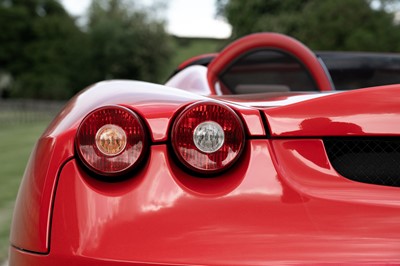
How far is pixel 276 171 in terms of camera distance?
4.47ft

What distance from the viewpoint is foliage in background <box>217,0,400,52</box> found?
3394 cm

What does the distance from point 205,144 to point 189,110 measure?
9 centimetres

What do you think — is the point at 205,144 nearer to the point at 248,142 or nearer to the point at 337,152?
the point at 248,142

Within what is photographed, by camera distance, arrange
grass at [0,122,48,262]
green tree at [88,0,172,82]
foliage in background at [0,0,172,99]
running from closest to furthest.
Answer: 1. grass at [0,122,48,262]
2. foliage in background at [0,0,172,99]
3. green tree at [88,0,172,82]

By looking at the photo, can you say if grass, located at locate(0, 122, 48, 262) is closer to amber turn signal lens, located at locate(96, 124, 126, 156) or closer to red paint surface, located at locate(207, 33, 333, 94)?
red paint surface, located at locate(207, 33, 333, 94)

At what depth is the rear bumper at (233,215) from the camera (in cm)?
125

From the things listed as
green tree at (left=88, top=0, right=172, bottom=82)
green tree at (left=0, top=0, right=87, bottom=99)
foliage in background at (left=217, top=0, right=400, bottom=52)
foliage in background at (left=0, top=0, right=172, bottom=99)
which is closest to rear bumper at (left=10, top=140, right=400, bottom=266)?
foliage in background at (left=217, top=0, right=400, bottom=52)

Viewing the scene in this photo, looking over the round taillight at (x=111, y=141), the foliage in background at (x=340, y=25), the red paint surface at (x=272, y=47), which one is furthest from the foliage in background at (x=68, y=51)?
the round taillight at (x=111, y=141)

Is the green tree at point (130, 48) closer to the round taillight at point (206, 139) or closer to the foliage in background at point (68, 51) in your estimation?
the foliage in background at point (68, 51)

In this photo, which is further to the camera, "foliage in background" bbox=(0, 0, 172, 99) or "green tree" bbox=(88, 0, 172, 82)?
"green tree" bbox=(88, 0, 172, 82)

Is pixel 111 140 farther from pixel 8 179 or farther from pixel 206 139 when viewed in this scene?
pixel 8 179

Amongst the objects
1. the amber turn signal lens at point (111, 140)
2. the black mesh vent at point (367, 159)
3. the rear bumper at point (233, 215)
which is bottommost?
the rear bumper at point (233, 215)

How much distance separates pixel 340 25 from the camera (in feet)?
115

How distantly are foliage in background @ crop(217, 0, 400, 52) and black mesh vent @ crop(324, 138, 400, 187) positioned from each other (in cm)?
3316
